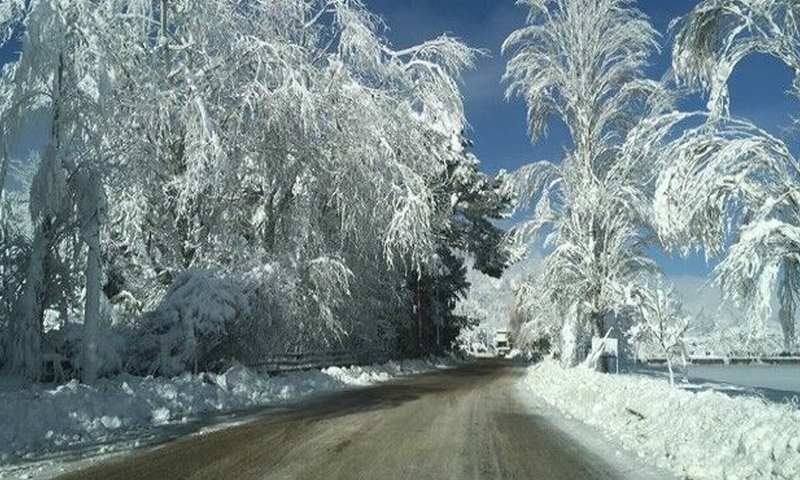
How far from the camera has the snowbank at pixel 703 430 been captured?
6832 mm

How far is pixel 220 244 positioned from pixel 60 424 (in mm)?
11365

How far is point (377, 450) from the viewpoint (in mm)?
9656

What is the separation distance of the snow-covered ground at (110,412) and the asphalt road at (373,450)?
A: 0.88 metres

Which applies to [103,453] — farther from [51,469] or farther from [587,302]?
[587,302]

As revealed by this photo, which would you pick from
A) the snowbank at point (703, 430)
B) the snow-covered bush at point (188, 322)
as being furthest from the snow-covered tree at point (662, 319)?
the snow-covered bush at point (188, 322)

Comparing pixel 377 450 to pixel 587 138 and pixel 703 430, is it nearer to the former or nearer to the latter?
pixel 703 430

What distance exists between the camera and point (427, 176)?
86.3ft

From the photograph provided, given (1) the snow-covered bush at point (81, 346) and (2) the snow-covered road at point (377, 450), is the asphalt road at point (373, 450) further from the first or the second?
(1) the snow-covered bush at point (81, 346)

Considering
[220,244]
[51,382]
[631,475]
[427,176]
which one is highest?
[427,176]

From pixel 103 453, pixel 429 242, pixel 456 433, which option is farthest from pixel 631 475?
pixel 429 242

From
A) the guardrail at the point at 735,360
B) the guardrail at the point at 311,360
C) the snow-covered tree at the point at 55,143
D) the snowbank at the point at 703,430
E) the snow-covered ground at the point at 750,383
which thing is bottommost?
the guardrail at the point at 735,360

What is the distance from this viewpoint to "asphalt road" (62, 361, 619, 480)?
8.06 m

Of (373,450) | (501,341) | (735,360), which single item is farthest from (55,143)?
(501,341)

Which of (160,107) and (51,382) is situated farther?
(160,107)
